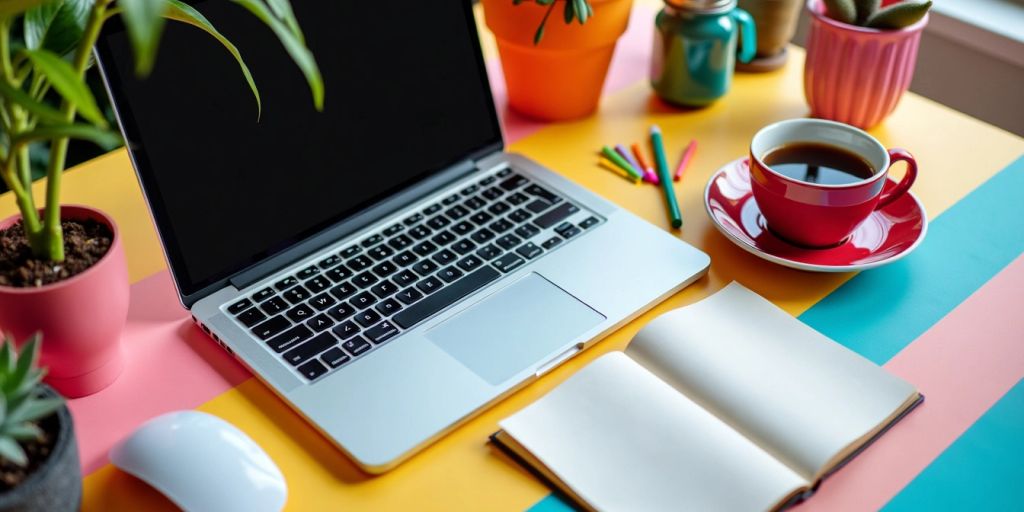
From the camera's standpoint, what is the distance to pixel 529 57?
3.57ft

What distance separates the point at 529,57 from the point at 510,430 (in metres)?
0.52

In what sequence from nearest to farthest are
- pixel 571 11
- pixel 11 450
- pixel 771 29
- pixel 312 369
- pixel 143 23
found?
pixel 143 23
pixel 11 450
pixel 312 369
pixel 571 11
pixel 771 29

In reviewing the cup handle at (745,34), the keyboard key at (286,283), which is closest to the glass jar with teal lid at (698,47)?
the cup handle at (745,34)

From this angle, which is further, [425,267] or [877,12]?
[877,12]

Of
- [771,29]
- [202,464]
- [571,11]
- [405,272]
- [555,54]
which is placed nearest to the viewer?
[202,464]

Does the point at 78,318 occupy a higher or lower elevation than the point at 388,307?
higher

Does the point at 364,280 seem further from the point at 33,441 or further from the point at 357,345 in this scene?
the point at 33,441

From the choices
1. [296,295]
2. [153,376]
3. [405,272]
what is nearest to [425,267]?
[405,272]

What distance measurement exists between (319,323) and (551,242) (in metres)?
0.24

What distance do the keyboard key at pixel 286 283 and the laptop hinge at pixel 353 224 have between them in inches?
0.7

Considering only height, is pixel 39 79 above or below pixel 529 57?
above

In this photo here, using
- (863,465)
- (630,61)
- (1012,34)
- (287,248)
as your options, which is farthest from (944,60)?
(287,248)

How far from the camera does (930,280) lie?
889mm

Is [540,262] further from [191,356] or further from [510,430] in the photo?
[191,356]
